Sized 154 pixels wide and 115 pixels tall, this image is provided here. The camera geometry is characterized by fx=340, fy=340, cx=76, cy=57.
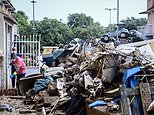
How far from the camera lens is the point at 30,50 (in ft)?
53.2

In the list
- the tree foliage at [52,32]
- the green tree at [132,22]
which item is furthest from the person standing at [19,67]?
the green tree at [132,22]

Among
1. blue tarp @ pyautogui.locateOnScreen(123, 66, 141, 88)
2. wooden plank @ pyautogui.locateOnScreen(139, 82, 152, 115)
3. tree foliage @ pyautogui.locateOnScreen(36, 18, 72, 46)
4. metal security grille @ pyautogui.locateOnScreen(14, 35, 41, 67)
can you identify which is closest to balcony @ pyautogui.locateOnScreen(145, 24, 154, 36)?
tree foliage @ pyautogui.locateOnScreen(36, 18, 72, 46)

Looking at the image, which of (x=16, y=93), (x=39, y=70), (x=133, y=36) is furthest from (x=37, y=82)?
(x=133, y=36)

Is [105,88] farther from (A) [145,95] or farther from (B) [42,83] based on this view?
(B) [42,83]

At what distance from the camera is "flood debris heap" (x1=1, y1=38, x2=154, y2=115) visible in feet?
20.8

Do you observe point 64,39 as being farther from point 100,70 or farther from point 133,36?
point 100,70

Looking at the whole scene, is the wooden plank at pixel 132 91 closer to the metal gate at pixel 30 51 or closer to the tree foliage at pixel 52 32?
the metal gate at pixel 30 51

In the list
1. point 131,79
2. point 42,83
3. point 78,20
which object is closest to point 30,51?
point 42,83

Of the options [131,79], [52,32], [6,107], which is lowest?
[6,107]

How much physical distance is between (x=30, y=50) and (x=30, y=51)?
0.22ft

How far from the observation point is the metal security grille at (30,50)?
53.2ft

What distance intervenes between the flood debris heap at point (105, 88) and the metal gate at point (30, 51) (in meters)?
3.70

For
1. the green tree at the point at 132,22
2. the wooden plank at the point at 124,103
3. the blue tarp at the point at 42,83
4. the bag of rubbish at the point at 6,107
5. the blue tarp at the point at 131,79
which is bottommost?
the bag of rubbish at the point at 6,107

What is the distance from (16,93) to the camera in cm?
1342
